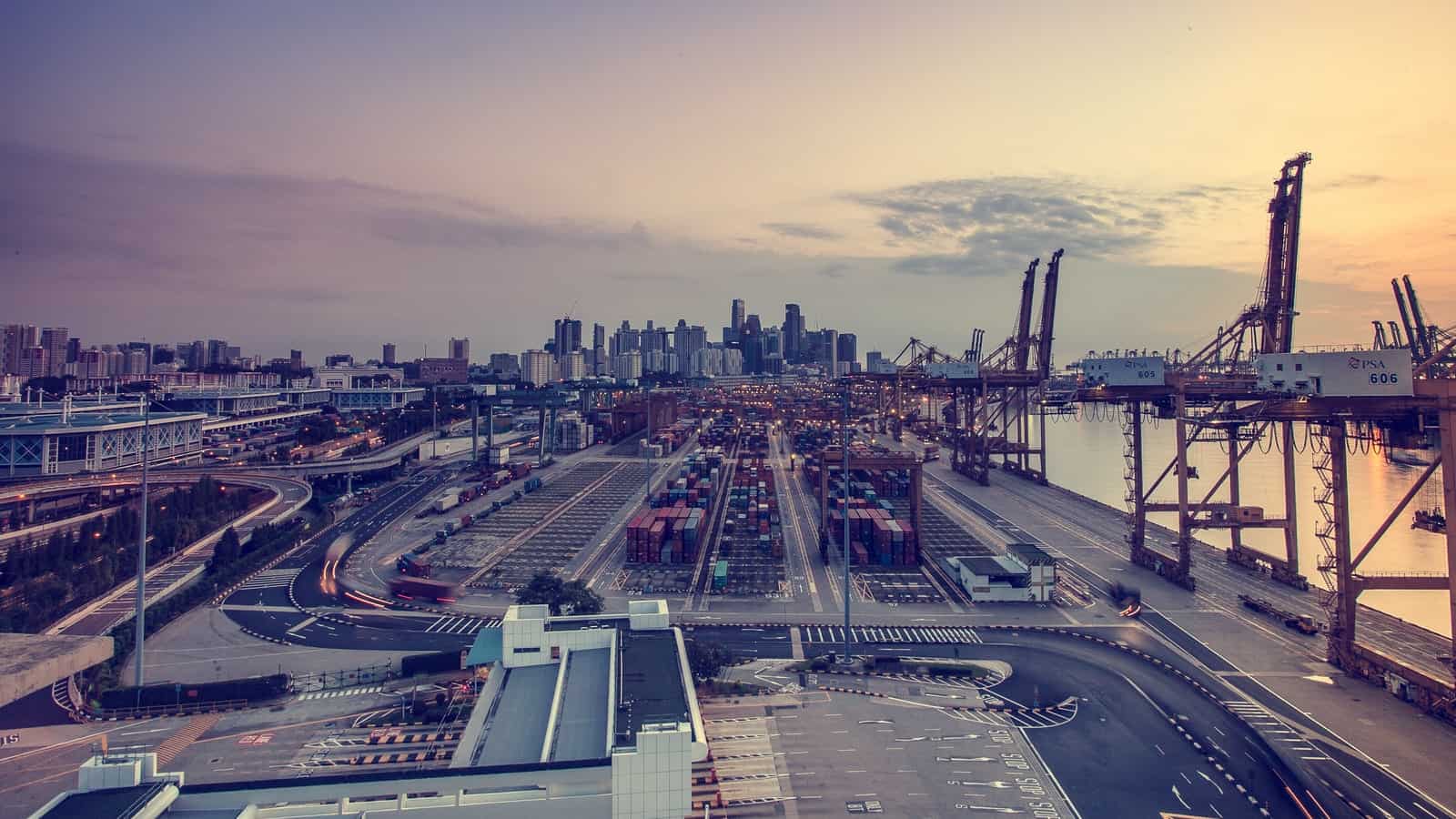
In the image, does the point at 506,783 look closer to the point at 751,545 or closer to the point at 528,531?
the point at 751,545

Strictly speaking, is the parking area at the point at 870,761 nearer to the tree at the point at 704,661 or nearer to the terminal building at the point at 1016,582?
the tree at the point at 704,661

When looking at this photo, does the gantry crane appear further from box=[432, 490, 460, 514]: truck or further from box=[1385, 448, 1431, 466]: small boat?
box=[1385, 448, 1431, 466]: small boat

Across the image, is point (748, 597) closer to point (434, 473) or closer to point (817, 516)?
point (817, 516)

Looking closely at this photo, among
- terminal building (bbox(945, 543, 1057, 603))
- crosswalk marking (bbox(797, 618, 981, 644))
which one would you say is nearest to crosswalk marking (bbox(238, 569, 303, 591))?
crosswalk marking (bbox(797, 618, 981, 644))

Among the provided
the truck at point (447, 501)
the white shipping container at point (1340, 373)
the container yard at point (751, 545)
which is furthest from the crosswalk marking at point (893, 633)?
the truck at point (447, 501)

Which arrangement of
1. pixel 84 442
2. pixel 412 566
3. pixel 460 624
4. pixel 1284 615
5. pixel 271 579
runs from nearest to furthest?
1. pixel 1284 615
2. pixel 460 624
3. pixel 271 579
4. pixel 412 566
5. pixel 84 442

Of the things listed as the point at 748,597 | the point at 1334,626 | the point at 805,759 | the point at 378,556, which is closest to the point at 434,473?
the point at 378,556

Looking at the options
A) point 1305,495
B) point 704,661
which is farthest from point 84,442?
point 1305,495
